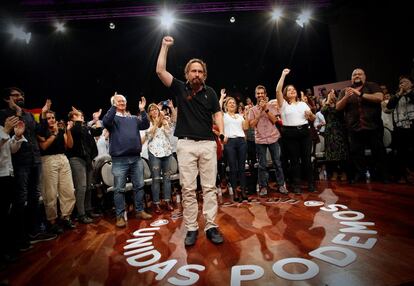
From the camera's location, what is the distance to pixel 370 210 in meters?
2.98

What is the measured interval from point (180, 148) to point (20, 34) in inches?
312

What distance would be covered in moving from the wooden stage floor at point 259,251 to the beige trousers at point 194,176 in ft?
0.90

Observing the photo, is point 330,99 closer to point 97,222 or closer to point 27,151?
point 97,222

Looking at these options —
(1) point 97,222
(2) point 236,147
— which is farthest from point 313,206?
(1) point 97,222

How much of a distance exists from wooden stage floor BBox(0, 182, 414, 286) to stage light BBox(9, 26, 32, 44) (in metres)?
6.93

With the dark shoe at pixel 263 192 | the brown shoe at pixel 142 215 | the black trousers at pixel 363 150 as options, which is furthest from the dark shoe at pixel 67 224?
the black trousers at pixel 363 150

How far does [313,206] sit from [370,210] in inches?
25.9

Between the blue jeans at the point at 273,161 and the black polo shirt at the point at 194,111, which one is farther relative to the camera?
the blue jeans at the point at 273,161

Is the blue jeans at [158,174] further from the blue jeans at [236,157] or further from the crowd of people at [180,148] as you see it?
the blue jeans at [236,157]

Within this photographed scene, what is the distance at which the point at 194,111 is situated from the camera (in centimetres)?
272

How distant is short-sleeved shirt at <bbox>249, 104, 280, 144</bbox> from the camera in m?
4.45

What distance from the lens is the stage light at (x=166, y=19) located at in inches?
306

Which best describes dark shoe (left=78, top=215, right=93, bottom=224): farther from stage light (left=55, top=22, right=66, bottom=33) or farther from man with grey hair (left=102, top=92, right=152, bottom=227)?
stage light (left=55, top=22, right=66, bottom=33)

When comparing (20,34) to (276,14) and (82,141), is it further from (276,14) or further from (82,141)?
(276,14)
